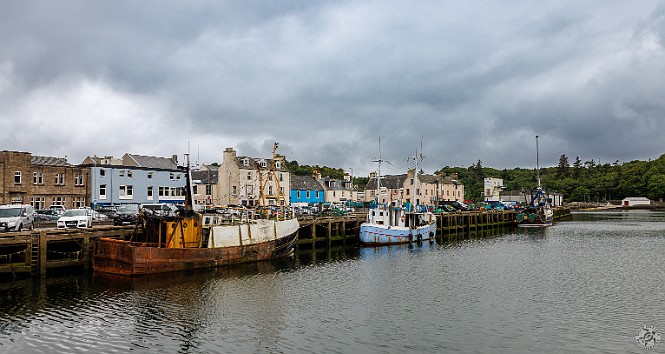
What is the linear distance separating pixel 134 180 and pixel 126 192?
6.30ft

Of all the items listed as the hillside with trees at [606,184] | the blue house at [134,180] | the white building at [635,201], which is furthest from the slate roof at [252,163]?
the white building at [635,201]

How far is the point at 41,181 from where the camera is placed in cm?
5719

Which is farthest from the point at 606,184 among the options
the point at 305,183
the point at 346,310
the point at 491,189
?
the point at 346,310

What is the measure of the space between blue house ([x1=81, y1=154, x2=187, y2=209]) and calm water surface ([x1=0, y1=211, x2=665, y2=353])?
1388 inches

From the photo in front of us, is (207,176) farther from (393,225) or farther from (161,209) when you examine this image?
(393,225)

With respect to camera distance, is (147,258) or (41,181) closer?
(147,258)

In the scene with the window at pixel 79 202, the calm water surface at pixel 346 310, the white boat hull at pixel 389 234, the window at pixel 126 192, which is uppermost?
the window at pixel 126 192

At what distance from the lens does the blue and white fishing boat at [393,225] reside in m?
52.0

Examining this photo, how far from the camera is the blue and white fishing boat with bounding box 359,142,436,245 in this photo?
171ft

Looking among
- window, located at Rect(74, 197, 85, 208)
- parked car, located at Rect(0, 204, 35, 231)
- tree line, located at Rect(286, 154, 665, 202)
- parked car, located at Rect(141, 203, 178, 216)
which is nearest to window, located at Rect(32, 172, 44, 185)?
window, located at Rect(74, 197, 85, 208)

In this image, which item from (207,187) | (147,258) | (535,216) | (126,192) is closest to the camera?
(147,258)

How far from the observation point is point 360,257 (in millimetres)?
43844

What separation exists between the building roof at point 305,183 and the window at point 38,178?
42808mm

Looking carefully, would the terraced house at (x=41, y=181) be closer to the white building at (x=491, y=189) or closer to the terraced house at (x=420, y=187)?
the terraced house at (x=420, y=187)
